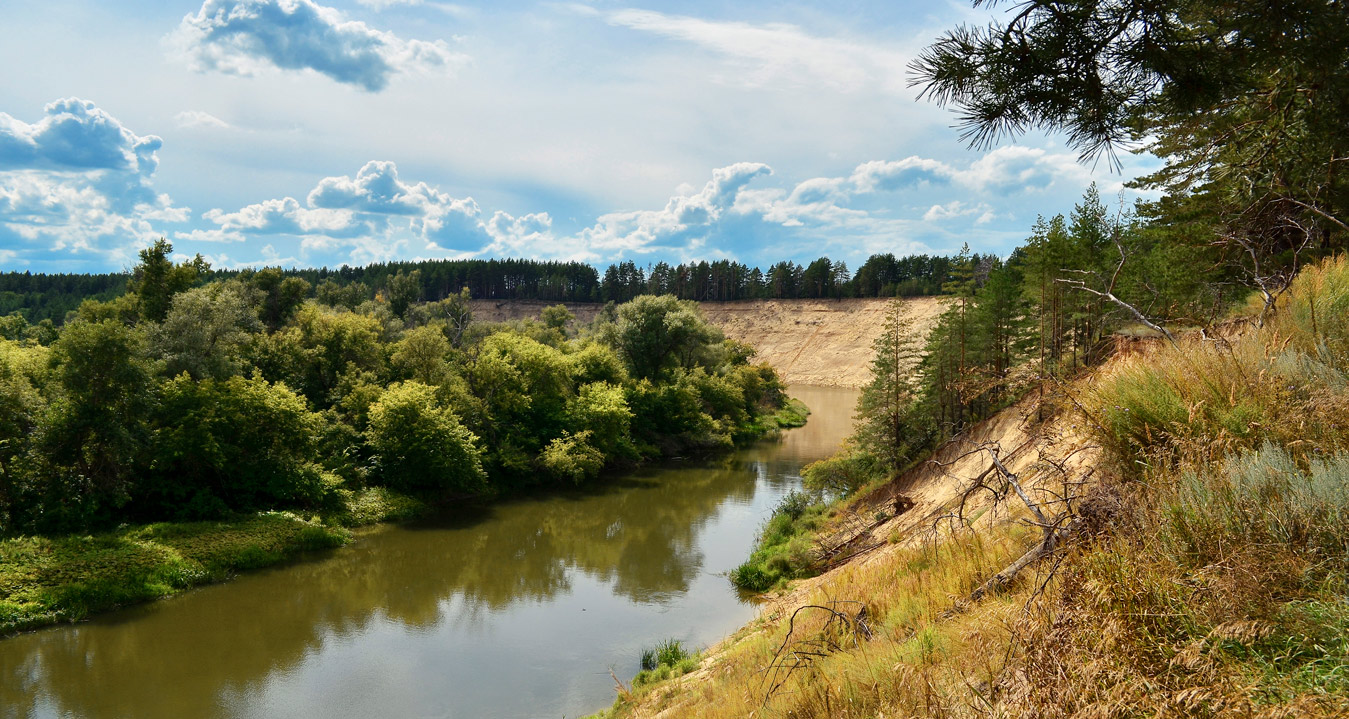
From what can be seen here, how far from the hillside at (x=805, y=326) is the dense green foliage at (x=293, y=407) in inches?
1900

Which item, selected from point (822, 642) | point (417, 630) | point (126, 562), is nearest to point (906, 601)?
point (822, 642)

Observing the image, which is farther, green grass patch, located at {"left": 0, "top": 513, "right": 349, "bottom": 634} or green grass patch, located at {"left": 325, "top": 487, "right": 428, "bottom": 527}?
green grass patch, located at {"left": 325, "top": 487, "right": 428, "bottom": 527}

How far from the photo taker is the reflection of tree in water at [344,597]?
45.9 ft

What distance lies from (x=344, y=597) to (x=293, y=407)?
349 inches

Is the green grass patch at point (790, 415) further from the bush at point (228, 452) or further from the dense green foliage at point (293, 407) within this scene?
the bush at point (228, 452)

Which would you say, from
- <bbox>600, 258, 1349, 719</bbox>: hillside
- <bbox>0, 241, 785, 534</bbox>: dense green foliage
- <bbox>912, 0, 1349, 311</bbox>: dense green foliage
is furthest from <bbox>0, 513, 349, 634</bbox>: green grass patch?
<bbox>912, 0, 1349, 311</bbox>: dense green foliage

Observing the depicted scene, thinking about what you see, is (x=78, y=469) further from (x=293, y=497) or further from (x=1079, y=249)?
(x=1079, y=249)

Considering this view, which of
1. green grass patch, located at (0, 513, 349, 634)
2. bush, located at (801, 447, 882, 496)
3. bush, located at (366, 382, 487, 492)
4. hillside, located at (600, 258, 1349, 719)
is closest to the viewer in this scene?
hillside, located at (600, 258, 1349, 719)

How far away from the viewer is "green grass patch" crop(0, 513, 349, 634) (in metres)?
16.6

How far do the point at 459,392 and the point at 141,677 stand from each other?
17.5 metres

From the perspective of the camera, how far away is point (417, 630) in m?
16.9

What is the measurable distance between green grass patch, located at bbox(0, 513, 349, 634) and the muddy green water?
57 cm

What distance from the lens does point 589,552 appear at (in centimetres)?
2333

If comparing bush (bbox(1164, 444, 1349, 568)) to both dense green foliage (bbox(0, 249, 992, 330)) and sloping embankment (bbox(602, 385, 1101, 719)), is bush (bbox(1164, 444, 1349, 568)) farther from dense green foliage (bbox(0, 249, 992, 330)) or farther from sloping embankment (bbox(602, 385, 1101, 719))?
dense green foliage (bbox(0, 249, 992, 330))
